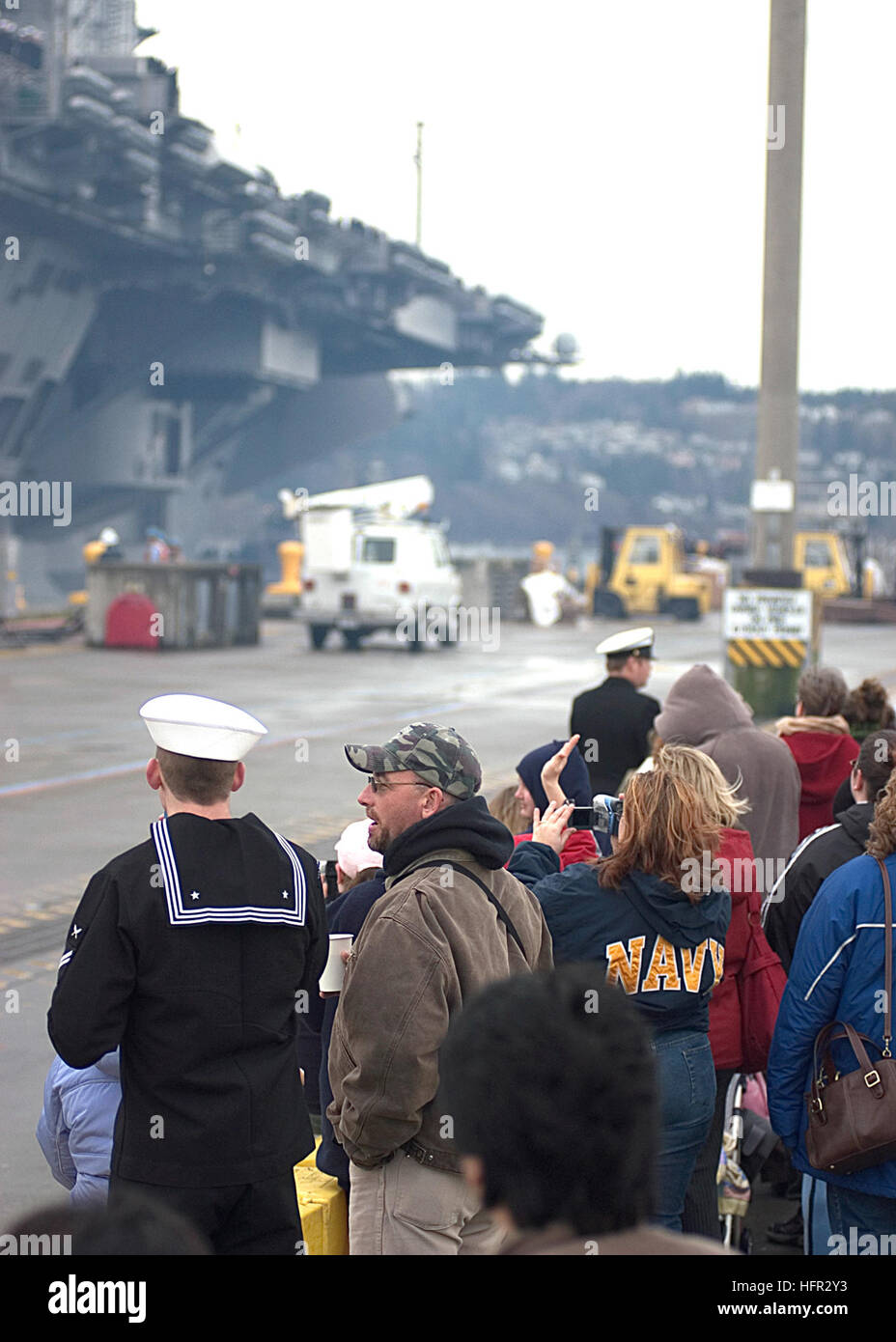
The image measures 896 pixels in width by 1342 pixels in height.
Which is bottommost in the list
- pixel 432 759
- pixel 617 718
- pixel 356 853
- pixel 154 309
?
pixel 356 853

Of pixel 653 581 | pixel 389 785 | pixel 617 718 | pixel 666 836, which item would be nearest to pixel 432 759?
pixel 389 785

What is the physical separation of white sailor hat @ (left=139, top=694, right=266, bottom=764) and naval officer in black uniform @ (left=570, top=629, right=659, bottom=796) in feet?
13.8

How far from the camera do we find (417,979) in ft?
10.6

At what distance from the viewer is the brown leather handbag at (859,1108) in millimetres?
3521

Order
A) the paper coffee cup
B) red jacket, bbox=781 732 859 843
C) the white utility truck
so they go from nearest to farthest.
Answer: the paper coffee cup, red jacket, bbox=781 732 859 843, the white utility truck

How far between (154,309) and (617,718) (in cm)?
5004

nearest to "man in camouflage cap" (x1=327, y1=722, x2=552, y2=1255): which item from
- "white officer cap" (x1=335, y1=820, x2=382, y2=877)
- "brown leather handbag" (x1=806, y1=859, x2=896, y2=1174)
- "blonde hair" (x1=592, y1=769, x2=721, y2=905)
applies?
"blonde hair" (x1=592, y1=769, x2=721, y2=905)

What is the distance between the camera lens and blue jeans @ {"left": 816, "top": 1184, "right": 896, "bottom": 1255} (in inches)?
142

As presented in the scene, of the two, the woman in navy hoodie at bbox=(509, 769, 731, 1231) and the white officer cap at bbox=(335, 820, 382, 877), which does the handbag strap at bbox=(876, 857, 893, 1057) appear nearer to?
the woman in navy hoodie at bbox=(509, 769, 731, 1231)

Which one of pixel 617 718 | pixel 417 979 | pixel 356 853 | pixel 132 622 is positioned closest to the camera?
pixel 417 979

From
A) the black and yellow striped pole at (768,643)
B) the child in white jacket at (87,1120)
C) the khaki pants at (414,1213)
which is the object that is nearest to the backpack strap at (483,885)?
the khaki pants at (414,1213)

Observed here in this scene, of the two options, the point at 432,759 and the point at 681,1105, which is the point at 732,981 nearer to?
the point at 681,1105

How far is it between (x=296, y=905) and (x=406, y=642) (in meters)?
26.4

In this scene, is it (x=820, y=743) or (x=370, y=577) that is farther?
(x=370, y=577)
